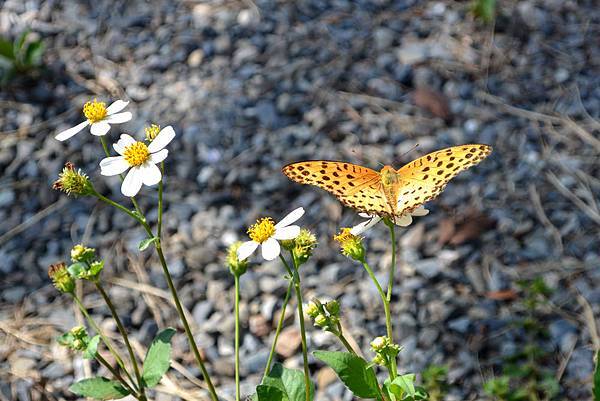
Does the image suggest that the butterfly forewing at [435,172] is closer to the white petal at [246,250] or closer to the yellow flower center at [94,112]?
the white petal at [246,250]

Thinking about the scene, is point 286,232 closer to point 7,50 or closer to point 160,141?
point 160,141

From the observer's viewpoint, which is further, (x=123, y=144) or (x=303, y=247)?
(x=123, y=144)

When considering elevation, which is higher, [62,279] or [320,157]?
[62,279]

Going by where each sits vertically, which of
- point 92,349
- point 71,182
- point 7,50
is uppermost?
point 71,182

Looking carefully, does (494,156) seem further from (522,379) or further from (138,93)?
(138,93)

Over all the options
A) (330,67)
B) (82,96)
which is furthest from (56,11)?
(330,67)

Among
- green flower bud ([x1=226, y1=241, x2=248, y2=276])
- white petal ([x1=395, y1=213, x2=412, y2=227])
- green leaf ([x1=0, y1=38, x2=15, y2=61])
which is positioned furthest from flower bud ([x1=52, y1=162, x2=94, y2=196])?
green leaf ([x1=0, y1=38, x2=15, y2=61])

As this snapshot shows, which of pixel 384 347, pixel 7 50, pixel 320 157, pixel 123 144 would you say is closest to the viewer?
pixel 384 347

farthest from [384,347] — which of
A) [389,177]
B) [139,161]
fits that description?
[139,161]
